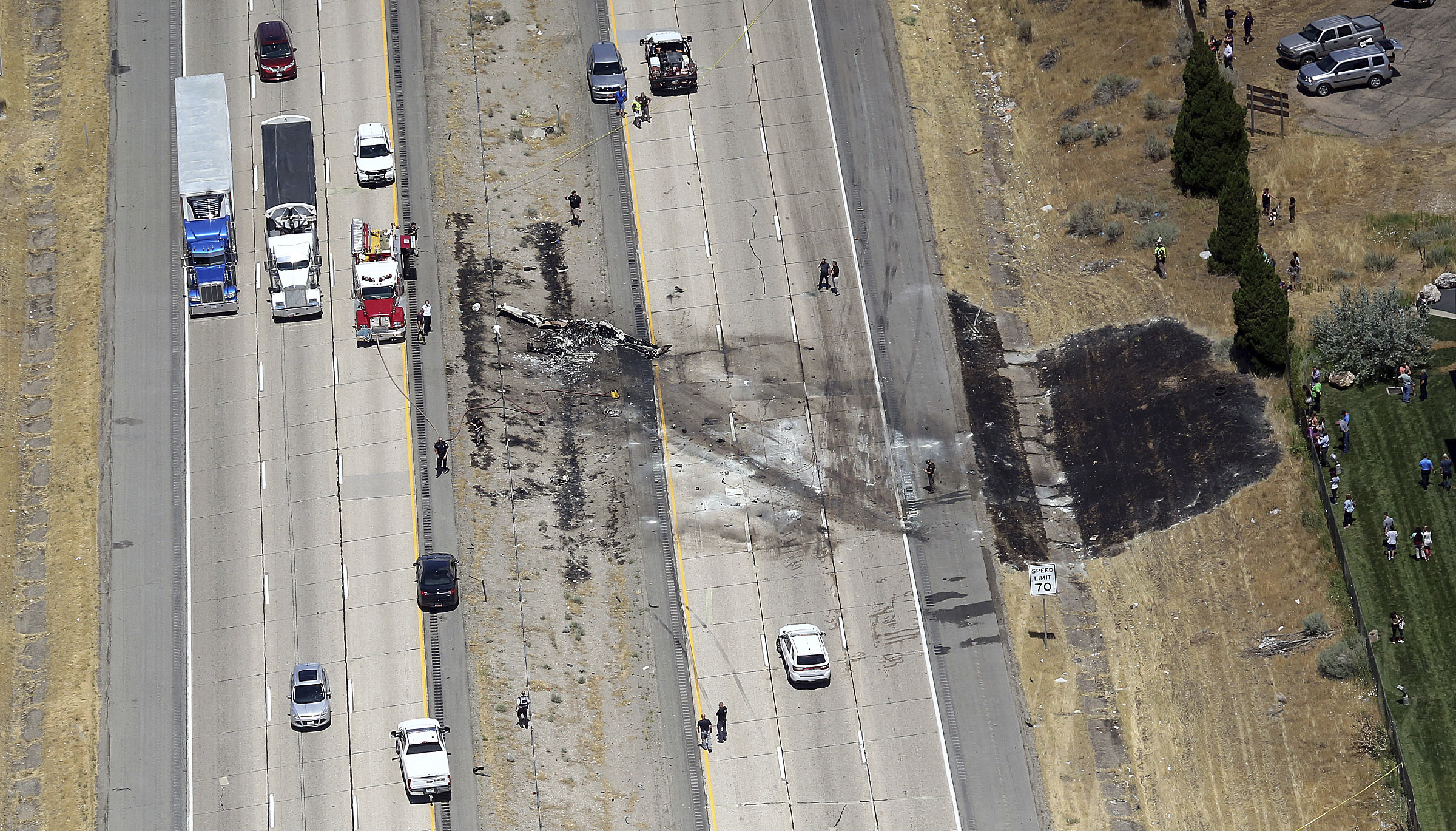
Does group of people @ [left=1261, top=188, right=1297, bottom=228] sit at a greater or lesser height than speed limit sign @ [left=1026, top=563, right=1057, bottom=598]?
greater

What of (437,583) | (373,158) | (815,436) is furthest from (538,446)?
(373,158)

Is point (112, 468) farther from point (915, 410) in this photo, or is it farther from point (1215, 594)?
point (1215, 594)

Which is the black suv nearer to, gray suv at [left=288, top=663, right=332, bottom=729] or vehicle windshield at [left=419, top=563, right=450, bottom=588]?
vehicle windshield at [left=419, top=563, right=450, bottom=588]

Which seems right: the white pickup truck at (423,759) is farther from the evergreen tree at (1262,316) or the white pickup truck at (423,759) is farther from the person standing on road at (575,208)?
the evergreen tree at (1262,316)

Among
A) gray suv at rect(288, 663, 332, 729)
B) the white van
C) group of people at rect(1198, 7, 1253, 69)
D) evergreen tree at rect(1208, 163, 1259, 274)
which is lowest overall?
gray suv at rect(288, 663, 332, 729)

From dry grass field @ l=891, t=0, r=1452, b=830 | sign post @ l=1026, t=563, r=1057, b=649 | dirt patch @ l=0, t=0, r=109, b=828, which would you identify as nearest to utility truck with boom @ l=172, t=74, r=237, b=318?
dirt patch @ l=0, t=0, r=109, b=828

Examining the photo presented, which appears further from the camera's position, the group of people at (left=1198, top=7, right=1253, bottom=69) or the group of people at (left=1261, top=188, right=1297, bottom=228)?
the group of people at (left=1198, top=7, right=1253, bottom=69)
